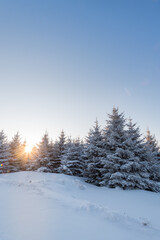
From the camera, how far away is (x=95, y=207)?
230 inches

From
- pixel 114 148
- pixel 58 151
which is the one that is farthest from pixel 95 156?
pixel 58 151

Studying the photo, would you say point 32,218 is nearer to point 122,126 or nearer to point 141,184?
point 141,184

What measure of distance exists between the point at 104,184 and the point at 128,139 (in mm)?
4984

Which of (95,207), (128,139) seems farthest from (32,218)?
(128,139)

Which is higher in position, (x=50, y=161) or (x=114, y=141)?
(x=114, y=141)

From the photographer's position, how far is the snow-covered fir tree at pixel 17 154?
25.5 metres

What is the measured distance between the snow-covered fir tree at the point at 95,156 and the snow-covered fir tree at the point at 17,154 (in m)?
16.4

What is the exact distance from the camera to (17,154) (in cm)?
2627

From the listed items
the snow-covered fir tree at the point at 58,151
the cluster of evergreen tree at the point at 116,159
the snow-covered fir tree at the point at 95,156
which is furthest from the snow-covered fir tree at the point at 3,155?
the snow-covered fir tree at the point at 95,156

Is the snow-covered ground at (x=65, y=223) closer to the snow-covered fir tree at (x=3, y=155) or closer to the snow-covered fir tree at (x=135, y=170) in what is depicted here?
the snow-covered fir tree at (x=135, y=170)

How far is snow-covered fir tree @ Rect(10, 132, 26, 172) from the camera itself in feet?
83.5

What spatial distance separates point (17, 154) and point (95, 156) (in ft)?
59.6

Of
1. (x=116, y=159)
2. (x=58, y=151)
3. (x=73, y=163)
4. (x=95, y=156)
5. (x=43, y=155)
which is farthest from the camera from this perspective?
(x=58, y=151)

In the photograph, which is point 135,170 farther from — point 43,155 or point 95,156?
point 43,155
